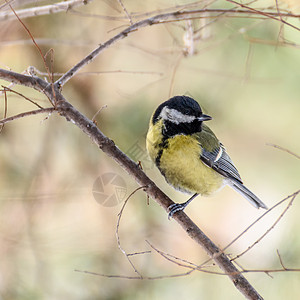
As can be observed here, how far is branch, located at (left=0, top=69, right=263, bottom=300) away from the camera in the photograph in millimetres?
1140

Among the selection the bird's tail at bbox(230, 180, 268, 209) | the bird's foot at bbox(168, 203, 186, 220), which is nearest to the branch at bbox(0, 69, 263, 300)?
the bird's foot at bbox(168, 203, 186, 220)

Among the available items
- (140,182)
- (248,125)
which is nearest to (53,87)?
(140,182)

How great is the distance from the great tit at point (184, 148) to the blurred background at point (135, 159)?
0.24m

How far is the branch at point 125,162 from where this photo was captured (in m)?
1.14

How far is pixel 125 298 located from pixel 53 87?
1189 millimetres

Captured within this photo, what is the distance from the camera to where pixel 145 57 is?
218cm

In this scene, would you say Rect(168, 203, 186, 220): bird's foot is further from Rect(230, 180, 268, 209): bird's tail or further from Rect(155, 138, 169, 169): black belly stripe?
Rect(230, 180, 268, 209): bird's tail

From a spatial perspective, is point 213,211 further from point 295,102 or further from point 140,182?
point 140,182

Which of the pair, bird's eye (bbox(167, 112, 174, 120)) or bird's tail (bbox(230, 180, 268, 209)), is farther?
bird's tail (bbox(230, 180, 268, 209))

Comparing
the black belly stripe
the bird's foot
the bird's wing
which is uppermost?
the black belly stripe

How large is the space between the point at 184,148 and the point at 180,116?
0.41 feet

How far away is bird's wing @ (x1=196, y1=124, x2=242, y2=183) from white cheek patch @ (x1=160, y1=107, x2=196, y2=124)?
122 millimetres

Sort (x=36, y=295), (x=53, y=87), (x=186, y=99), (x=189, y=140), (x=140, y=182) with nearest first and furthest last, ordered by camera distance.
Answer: (x=53, y=87)
(x=140, y=182)
(x=186, y=99)
(x=189, y=140)
(x=36, y=295)

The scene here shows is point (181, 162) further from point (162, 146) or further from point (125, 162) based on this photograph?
point (125, 162)
